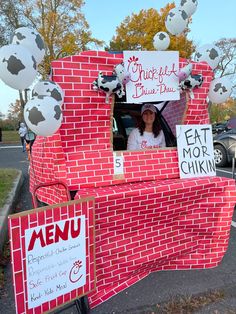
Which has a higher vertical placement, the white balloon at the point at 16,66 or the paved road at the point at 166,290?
the white balloon at the point at 16,66

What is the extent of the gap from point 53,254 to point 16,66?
50.6 inches

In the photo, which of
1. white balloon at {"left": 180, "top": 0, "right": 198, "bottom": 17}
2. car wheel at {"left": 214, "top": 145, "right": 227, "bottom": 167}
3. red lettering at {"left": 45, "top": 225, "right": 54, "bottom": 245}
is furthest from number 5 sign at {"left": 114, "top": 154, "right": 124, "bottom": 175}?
car wheel at {"left": 214, "top": 145, "right": 227, "bottom": 167}

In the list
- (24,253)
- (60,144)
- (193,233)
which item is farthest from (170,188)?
(24,253)

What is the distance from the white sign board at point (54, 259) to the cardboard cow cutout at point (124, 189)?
1.10ft

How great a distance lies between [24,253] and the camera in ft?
6.19

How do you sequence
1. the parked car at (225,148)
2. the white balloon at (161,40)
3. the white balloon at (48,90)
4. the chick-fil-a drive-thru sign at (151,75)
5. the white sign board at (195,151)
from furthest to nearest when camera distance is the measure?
the parked car at (225,148)
the white balloon at (161,40)
the white sign board at (195,151)
the chick-fil-a drive-thru sign at (151,75)
the white balloon at (48,90)

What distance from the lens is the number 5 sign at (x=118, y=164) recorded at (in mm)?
2740

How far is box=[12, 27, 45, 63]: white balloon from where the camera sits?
7.54ft

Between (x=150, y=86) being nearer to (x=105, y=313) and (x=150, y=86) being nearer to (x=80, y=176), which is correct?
(x=80, y=176)

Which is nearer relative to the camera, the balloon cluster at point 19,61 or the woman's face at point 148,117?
the balloon cluster at point 19,61

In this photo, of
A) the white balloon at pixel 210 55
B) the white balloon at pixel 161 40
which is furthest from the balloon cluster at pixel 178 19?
the white balloon at pixel 210 55

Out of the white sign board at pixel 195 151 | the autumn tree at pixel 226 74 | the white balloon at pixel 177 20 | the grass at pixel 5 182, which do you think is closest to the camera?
the white sign board at pixel 195 151

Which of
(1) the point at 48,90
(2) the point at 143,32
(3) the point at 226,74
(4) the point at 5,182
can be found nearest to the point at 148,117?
(1) the point at 48,90

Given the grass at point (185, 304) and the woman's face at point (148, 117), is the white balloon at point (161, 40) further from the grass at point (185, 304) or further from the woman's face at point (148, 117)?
the grass at point (185, 304)
